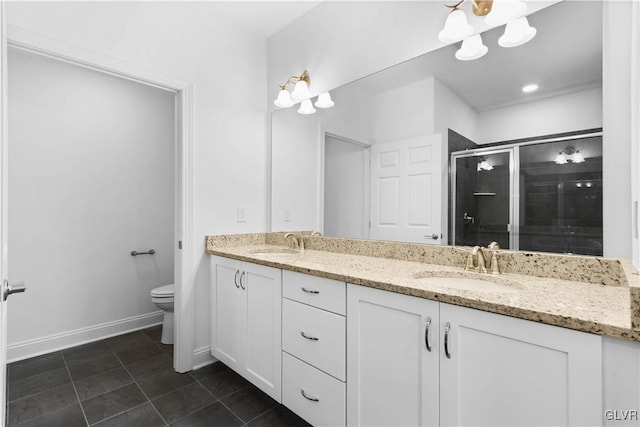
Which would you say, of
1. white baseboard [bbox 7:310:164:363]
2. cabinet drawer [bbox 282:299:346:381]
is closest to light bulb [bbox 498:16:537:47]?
cabinet drawer [bbox 282:299:346:381]

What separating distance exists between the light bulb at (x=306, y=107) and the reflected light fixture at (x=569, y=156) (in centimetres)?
151

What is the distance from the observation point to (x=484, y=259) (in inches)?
54.7

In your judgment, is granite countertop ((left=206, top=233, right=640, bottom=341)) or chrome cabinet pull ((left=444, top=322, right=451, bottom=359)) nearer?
granite countertop ((left=206, top=233, right=640, bottom=341))

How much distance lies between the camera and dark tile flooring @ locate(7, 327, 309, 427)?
5.29 ft

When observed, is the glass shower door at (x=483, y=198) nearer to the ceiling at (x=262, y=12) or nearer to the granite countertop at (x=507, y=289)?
the granite countertop at (x=507, y=289)

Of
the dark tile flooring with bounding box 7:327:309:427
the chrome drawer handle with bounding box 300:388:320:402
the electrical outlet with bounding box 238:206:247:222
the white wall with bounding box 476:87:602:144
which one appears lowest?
the dark tile flooring with bounding box 7:327:309:427

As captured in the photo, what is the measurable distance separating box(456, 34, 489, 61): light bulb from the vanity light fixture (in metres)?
0.88

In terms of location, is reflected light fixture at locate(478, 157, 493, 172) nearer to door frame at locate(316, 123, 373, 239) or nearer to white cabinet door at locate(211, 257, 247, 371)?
door frame at locate(316, 123, 373, 239)

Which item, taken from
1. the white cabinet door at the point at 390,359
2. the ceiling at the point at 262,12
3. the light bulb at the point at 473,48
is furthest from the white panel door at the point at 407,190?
the ceiling at the point at 262,12

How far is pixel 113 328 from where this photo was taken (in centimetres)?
268

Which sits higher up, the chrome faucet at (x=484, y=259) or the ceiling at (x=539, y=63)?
the ceiling at (x=539, y=63)

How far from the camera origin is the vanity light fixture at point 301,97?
218cm

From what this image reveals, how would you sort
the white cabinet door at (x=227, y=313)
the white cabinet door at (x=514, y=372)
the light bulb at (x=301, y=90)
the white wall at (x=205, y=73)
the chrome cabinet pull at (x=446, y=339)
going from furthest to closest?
the light bulb at (x=301, y=90)
the white cabinet door at (x=227, y=313)
the white wall at (x=205, y=73)
the chrome cabinet pull at (x=446, y=339)
the white cabinet door at (x=514, y=372)

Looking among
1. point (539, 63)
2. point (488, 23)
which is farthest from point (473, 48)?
point (539, 63)
